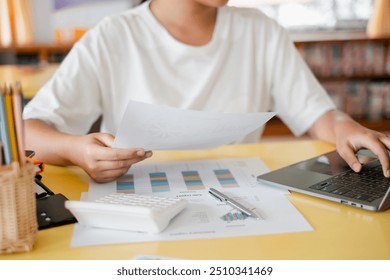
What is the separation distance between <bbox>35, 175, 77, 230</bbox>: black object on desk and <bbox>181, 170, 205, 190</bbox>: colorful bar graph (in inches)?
8.8

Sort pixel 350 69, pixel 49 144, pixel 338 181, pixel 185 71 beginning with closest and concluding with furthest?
pixel 338 181 → pixel 49 144 → pixel 185 71 → pixel 350 69

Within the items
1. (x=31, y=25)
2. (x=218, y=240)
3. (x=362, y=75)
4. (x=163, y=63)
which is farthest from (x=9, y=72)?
(x=362, y=75)

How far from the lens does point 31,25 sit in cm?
394

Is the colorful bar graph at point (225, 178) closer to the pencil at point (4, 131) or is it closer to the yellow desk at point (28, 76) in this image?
the pencil at point (4, 131)

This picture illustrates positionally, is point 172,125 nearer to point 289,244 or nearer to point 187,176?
point 187,176

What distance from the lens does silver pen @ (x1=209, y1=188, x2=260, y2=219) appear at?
2.40 feet

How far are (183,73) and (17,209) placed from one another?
0.85 metres

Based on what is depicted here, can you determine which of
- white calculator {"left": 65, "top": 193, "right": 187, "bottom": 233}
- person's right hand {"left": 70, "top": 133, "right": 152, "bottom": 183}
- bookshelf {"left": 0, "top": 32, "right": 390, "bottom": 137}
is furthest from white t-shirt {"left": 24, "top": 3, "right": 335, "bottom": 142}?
bookshelf {"left": 0, "top": 32, "right": 390, "bottom": 137}

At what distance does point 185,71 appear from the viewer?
137 centimetres

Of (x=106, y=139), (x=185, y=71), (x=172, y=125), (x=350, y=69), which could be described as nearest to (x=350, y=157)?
(x=172, y=125)

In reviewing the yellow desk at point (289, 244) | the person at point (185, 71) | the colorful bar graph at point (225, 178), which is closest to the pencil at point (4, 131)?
the yellow desk at point (289, 244)

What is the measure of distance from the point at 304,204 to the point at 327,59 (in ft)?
11.1

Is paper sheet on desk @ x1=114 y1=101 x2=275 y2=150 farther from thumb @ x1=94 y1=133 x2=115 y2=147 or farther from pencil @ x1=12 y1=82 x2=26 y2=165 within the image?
pencil @ x1=12 y1=82 x2=26 y2=165
